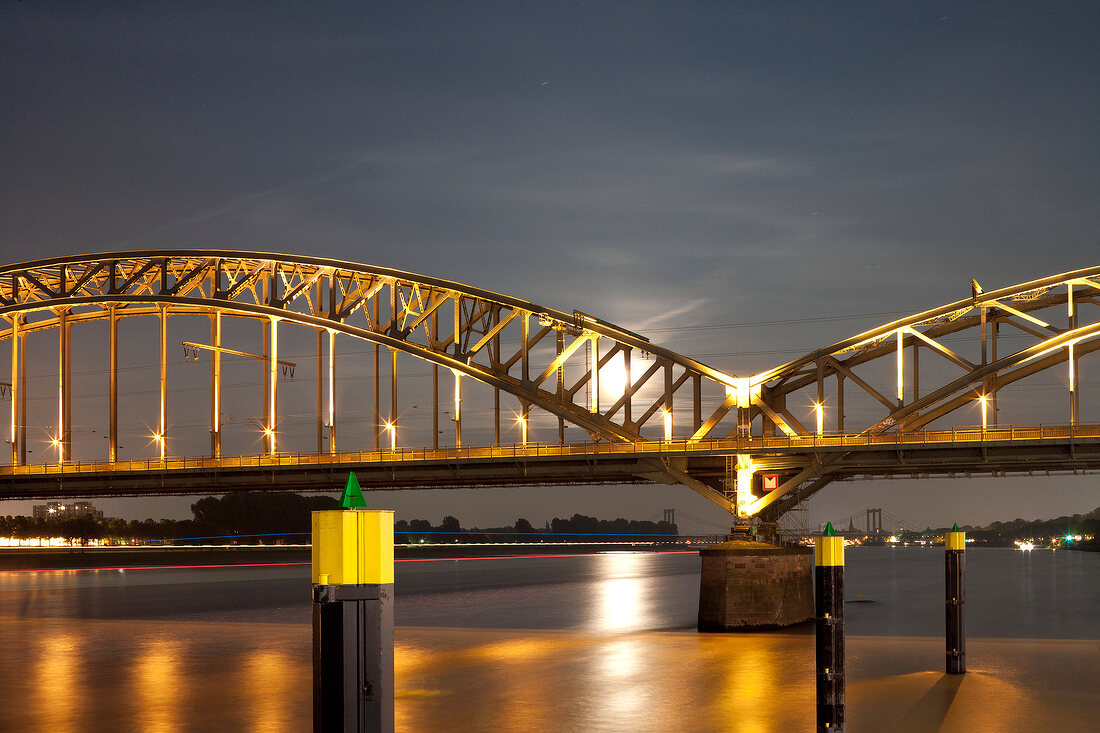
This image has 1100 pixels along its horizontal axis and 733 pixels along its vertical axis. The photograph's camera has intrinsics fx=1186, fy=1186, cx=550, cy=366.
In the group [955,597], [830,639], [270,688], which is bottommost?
[270,688]

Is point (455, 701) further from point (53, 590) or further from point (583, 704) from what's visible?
point (53, 590)

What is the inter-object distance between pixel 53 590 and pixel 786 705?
77.9 metres

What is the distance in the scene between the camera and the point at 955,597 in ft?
73.8

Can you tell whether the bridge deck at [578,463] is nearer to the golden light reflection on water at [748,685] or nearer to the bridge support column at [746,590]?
the bridge support column at [746,590]

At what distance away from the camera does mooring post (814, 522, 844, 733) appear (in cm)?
1504

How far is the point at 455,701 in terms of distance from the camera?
67.2ft

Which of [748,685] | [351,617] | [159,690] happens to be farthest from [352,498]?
[748,685]

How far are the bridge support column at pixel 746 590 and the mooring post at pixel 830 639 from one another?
22.4m

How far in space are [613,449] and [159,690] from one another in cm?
2479

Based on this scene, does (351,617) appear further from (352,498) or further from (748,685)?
(748,685)

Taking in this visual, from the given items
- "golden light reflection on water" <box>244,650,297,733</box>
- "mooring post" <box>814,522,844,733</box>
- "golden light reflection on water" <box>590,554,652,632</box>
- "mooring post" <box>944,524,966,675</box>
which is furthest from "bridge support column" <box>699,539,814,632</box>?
"mooring post" <box>814,522,844,733</box>

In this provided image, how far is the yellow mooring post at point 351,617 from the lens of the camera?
22.9ft

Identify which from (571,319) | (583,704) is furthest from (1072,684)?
(571,319)

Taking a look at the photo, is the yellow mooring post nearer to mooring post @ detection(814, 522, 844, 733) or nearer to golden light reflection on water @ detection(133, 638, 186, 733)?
mooring post @ detection(814, 522, 844, 733)
